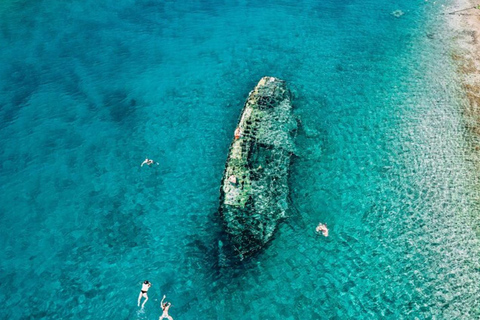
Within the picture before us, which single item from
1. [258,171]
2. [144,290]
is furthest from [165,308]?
[258,171]

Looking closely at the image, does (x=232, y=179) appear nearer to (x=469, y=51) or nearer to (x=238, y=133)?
(x=238, y=133)

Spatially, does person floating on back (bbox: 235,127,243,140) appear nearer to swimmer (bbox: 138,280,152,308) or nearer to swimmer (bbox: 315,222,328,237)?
swimmer (bbox: 315,222,328,237)

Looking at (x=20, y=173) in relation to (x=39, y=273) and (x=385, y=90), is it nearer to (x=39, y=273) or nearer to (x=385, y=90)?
(x=39, y=273)

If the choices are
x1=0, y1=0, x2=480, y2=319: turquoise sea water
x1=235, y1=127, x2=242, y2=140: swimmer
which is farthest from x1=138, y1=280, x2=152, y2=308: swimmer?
x1=235, y1=127, x2=242, y2=140: swimmer

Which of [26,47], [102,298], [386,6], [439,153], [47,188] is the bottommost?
[102,298]

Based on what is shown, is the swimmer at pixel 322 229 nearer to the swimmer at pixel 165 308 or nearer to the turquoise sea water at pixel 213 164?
the turquoise sea water at pixel 213 164

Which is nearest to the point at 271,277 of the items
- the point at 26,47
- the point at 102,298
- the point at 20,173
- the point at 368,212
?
the point at 368,212
